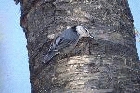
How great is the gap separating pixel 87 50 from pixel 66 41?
11cm

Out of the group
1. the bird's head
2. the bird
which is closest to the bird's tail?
the bird

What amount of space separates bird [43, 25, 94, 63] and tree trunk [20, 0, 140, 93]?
22 millimetres

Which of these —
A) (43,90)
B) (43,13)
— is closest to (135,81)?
(43,90)

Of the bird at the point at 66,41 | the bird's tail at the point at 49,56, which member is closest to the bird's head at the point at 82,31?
the bird at the point at 66,41

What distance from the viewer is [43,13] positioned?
4.64 feet

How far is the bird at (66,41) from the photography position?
1250 millimetres

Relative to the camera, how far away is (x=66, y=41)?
1280 millimetres

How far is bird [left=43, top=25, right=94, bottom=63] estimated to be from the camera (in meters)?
1.25

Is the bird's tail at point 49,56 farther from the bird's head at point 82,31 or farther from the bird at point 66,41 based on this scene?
the bird's head at point 82,31

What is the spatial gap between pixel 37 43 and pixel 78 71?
29 centimetres

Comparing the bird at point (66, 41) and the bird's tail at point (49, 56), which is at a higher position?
the bird at point (66, 41)

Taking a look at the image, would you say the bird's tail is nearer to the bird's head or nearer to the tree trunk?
the tree trunk

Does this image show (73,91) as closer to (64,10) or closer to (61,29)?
(61,29)

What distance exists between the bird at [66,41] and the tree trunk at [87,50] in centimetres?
2
